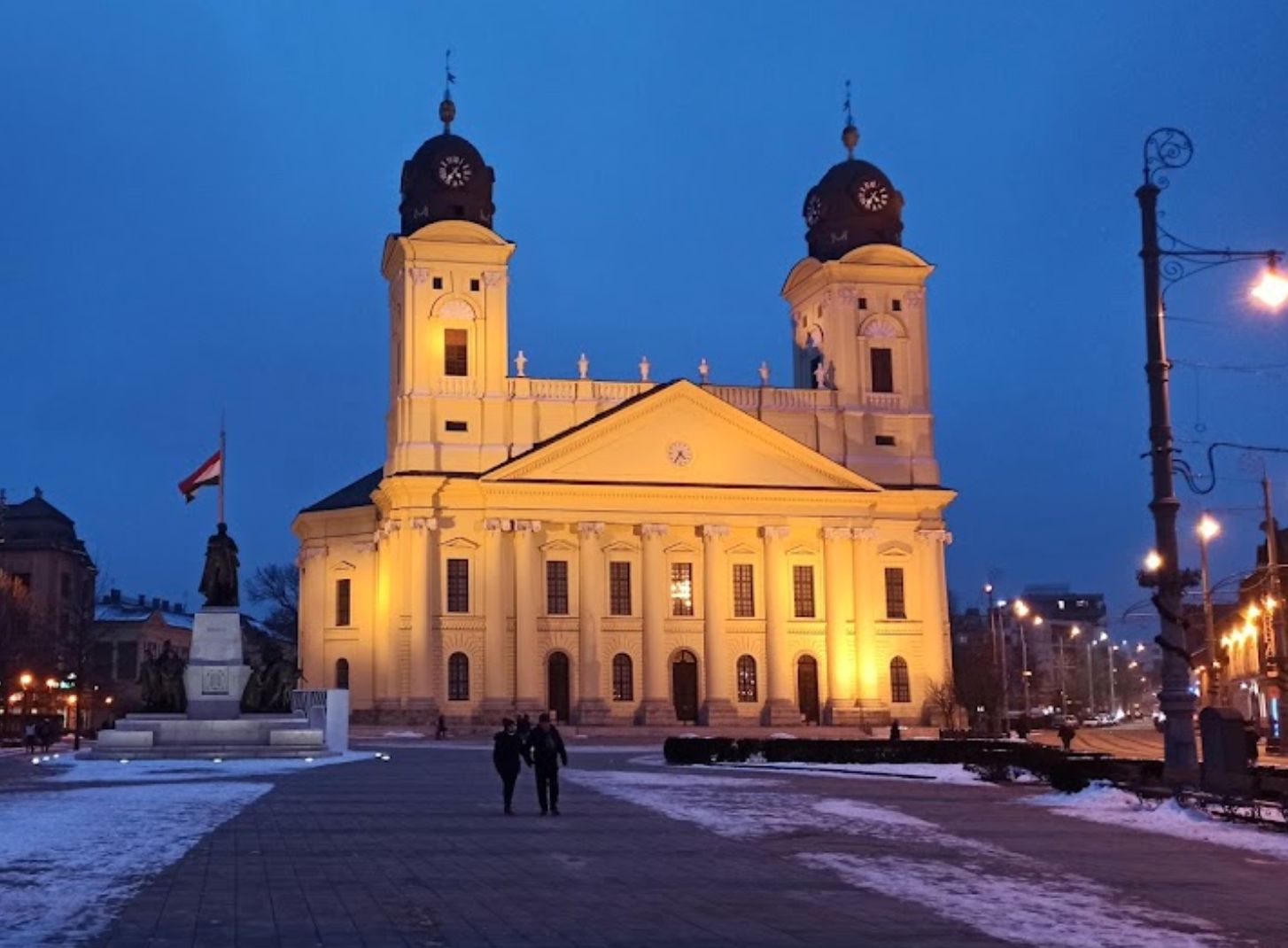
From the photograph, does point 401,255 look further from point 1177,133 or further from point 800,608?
point 1177,133

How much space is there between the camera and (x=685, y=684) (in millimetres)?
70188

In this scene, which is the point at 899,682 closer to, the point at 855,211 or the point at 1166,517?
the point at 855,211

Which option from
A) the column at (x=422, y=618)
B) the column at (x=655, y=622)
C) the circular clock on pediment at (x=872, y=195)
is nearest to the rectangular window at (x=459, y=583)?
the column at (x=422, y=618)

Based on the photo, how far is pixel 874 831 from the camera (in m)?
19.9

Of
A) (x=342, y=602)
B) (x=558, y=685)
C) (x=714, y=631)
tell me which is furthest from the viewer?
(x=342, y=602)

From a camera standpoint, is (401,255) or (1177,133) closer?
A: (1177,133)

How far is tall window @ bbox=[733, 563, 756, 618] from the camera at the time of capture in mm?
70750

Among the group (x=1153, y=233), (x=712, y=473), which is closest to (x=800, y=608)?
(x=712, y=473)

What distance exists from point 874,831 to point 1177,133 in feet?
34.6

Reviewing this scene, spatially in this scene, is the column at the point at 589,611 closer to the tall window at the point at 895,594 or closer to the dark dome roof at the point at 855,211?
the tall window at the point at 895,594

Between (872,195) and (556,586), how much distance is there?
24700 millimetres

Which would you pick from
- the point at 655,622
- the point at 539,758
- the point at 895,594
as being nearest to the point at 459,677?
the point at 655,622

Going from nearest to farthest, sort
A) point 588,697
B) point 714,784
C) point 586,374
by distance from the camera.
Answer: point 714,784 → point 588,697 → point 586,374

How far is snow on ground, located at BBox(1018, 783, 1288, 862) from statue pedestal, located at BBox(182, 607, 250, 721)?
67.2 feet
